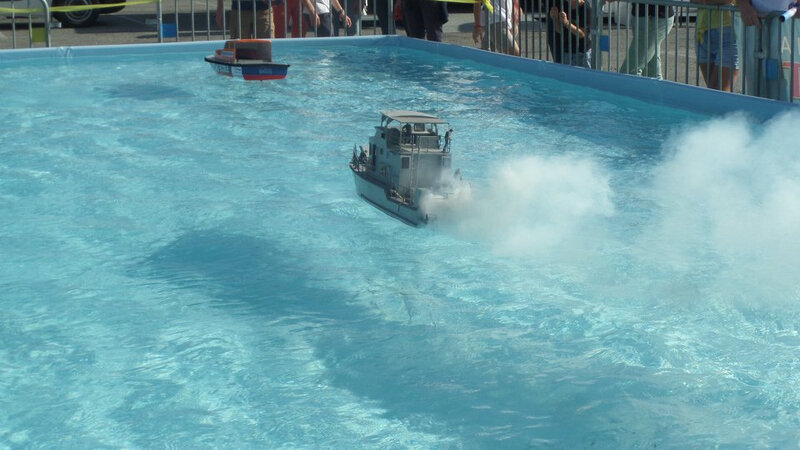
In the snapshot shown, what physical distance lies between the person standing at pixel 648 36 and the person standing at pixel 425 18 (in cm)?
521

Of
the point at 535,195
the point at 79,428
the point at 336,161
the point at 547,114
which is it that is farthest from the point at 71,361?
the point at 547,114

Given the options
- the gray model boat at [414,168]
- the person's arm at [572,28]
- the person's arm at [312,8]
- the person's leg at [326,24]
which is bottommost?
the gray model boat at [414,168]

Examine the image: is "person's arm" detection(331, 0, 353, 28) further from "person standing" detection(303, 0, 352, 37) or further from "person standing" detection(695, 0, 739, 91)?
"person standing" detection(695, 0, 739, 91)

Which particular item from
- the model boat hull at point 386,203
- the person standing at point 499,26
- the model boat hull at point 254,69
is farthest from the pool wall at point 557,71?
the model boat hull at point 386,203

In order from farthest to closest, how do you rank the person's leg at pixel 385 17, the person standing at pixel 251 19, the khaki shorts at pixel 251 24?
the person's leg at pixel 385 17, the khaki shorts at pixel 251 24, the person standing at pixel 251 19

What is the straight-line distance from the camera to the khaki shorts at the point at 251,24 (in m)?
18.6

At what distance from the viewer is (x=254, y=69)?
15109mm

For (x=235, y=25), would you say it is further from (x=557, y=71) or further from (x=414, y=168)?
(x=414, y=168)

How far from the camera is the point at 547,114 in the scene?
1348cm

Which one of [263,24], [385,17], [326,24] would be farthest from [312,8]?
[385,17]

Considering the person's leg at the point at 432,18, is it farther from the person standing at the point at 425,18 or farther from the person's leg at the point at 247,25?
the person's leg at the point at 247,25

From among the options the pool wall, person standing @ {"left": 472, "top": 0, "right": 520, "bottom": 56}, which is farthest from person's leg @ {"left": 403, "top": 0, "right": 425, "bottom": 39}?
person standing @ {"left": 472, "top": 0, "right": 520, "bottom": 56}

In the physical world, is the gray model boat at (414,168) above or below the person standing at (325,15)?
below

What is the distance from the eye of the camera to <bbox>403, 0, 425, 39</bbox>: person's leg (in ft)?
62.8
